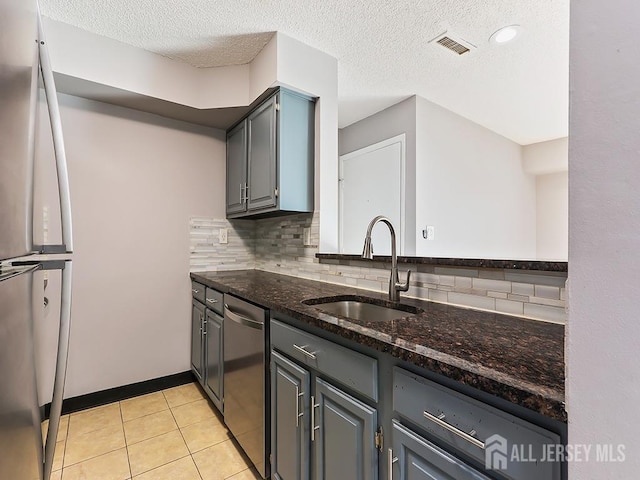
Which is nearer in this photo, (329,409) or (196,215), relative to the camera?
(329,409)

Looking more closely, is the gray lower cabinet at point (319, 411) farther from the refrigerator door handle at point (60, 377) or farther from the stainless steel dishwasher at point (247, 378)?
the refrigerator door handle at point (60, 377)

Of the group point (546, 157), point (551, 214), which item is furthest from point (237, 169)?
point (551, 214)

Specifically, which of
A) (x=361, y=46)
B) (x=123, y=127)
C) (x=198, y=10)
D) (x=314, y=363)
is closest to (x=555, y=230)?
(x=361, y=46)

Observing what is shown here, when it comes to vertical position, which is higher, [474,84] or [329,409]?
[474,84]

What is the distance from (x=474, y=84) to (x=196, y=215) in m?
2.59

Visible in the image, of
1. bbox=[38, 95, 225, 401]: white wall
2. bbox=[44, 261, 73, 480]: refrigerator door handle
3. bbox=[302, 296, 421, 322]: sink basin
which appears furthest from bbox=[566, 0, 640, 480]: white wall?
bbox=[38, 95, 225, 401]: white wall

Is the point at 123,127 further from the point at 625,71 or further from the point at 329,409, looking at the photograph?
the point at 625,71

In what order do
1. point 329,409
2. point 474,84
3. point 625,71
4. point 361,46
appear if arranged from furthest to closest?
point 474,84 → point 361,46 → point 329,409 → point 625,71

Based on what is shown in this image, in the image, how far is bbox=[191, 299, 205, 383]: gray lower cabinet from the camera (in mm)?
2279

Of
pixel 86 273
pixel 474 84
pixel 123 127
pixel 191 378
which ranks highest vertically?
pixel 474 84

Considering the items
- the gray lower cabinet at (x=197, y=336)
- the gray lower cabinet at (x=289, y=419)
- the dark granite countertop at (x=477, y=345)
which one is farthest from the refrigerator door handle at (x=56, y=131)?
the gray lower cabinet at (x=197, y=336)

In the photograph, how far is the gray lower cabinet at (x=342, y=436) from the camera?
2.88ft

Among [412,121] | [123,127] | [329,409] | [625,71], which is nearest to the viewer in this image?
[625,71]

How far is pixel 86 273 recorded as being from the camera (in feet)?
7.07
